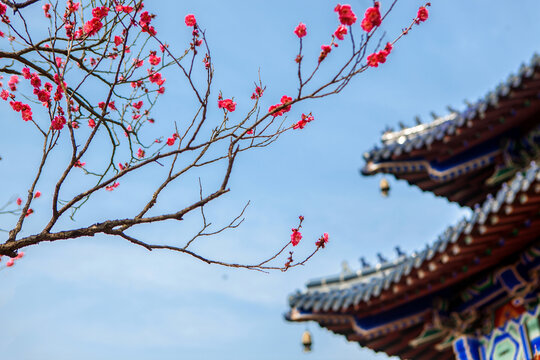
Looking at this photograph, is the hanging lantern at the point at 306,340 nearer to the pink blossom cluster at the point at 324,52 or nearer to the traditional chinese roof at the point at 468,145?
the traditional chinese roof at the point at 468,145

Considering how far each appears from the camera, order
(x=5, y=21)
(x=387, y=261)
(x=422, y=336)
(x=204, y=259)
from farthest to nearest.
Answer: (x=387, y=261) → (x=422, y=336) → (x=5, y=21) → (x=204, y=259)

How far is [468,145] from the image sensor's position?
10047mm

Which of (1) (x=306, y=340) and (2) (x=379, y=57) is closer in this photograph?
(2) (x=379, y=57)

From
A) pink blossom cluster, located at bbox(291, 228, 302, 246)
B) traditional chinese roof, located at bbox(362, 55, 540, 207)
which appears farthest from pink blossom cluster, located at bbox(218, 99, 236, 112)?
traditional chinese roof, located at bbox(362, 55, 540, 207)

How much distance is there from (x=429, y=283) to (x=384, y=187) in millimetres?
2877

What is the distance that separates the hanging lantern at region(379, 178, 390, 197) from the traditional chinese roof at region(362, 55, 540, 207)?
33 cm

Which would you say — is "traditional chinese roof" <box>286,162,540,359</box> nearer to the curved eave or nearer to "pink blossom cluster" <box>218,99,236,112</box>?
the curved eave

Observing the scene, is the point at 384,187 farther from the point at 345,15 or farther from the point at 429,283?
the point at 345,15

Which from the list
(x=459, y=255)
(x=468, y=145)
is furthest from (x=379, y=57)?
(x=468, y=145)

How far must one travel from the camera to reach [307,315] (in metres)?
9.55

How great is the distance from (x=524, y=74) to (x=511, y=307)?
3.20 metres

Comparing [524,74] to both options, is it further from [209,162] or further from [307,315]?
[209,162]

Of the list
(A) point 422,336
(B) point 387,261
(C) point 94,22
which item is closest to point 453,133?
(B) point 387,261

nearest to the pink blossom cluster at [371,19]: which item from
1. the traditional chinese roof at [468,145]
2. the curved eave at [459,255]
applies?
the curved eave at [459,255]
